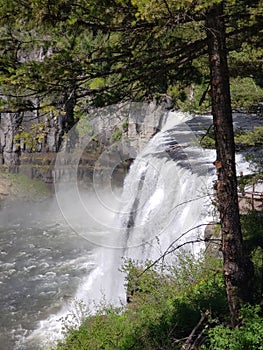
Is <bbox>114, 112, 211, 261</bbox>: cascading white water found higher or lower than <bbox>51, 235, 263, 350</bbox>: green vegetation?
higher

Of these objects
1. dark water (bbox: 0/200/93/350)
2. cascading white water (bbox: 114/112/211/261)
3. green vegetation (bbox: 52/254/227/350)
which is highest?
cascading white water (bbox: 114/112/211/261)

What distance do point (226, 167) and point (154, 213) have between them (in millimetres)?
8182

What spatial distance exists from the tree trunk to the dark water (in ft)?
24.3

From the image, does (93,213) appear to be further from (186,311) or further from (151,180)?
(186,311)

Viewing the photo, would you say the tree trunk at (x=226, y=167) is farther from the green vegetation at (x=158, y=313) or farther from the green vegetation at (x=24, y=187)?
the green vegetation at (x=24, y=187)

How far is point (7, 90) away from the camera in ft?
15.1

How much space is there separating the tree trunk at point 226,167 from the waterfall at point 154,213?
4027 millimetres

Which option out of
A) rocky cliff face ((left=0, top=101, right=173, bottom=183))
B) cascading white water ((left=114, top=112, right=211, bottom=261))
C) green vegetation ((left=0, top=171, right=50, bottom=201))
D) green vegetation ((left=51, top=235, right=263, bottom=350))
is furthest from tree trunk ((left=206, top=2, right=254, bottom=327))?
green vegetation ((left=0, top=171, right=50, bottom=201))

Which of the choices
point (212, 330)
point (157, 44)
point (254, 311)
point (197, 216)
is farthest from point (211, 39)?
point (197, 216)

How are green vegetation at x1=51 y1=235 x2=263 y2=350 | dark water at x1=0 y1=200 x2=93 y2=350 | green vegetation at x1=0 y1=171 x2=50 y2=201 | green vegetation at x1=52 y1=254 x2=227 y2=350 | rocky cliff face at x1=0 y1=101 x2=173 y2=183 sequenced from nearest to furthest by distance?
1. green vegetation at x1=51 y1=235 x2=263 y2=350
2. green vegetation at x1=52 y1=254 x2=227 y2=350
3. dark water at x1=0 y1=200 x2=93 y2=350
4. rocky cliff face at x1=0 y1=101 x2=173 y2=183
5. green vegetation at x1=0 y1=171 x2=50 y2=201

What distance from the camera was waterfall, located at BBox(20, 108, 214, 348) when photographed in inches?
431

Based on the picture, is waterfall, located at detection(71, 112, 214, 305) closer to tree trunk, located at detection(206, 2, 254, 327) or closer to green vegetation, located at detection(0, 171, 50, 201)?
tree trunk, located at detection(206, 2, 254, 327)

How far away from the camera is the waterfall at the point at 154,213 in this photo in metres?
10.9

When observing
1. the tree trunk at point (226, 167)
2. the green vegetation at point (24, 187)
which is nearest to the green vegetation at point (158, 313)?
the tree trunk at point (226, 167)
